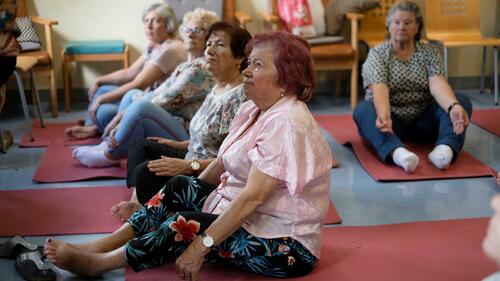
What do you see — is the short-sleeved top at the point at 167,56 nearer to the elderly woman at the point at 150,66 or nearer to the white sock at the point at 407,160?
the elderly woman at the point at 150,66

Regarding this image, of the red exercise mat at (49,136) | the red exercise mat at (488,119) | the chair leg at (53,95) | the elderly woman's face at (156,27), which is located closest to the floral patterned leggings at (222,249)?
the elderly woman's face at (156,27)

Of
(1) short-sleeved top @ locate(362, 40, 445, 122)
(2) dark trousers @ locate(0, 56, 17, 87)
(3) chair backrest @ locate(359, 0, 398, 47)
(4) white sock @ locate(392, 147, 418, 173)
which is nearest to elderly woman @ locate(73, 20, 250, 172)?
(2) dark trousers @ locate(0, 56, 17, 87)

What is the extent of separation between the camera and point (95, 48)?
5641mm

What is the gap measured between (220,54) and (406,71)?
169 cm

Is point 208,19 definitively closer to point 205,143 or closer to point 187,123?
point 187,123

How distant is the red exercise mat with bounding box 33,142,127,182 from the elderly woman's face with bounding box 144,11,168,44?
0.83m

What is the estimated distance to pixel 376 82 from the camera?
430cm

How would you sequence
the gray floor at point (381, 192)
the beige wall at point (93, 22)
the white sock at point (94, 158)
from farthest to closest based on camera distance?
the beige wall at point (93, 22) < the white sock at point (94, 158) < the gray floor at point (381, 192)

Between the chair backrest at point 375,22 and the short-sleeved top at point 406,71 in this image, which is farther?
the chair backrest at point 375,22

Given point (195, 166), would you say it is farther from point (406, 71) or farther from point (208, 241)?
point (406, 71)

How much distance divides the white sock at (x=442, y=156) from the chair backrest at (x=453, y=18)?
225cm

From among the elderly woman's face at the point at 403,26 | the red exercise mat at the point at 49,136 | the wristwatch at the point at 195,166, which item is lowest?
the red exercise mat at the point at 49,136

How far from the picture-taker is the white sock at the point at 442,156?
157 inches

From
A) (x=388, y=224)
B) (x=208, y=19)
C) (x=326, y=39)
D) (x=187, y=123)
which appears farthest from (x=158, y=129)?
(x=326, y=39)
